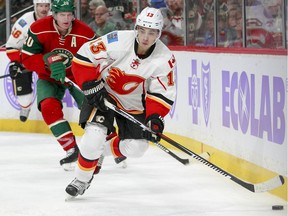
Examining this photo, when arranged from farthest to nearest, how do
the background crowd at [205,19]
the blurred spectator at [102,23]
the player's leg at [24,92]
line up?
the blurred spectator at [102,23] < the player's leg at [24,92] < the background crowd at [205,19]

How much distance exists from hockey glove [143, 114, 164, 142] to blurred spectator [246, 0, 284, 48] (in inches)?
71.3

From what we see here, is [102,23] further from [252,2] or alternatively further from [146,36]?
[146,36]

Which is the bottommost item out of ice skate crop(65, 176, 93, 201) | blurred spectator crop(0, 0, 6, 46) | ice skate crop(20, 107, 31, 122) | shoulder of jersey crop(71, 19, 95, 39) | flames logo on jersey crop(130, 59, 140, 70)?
ice skate crop(20, 107, 31, 122)

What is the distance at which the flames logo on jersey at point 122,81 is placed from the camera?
→ 17.2 ft

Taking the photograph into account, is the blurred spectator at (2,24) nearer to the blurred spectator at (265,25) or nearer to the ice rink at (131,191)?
the ice rink at (131,191)

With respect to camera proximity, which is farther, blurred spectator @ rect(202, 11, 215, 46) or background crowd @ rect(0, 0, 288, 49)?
blurred spectator @ rect(202, 11, 215, 46)

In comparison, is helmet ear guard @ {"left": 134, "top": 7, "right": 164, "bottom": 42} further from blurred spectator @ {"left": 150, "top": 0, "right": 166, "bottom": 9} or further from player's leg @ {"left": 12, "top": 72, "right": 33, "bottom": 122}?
player's leg @ {"left": 12, "top": 72, "right": 33, "bottom": 122}

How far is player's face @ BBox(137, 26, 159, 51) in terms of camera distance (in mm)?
5016

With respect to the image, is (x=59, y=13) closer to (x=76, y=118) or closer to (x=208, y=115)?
(x=208, y=115)

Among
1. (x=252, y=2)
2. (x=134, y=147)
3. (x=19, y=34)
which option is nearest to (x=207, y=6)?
(x=252, y=2)

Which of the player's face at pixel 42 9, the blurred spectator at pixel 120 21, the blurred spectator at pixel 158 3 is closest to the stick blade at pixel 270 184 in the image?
the player's face at pixel 42 9

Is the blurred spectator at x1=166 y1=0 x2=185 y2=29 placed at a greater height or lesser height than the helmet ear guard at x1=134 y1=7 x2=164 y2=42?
lesser

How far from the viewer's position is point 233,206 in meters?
5.09

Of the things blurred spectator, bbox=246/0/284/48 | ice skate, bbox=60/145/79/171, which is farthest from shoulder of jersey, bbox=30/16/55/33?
blurred spectator, bbox=246/0/284/48
